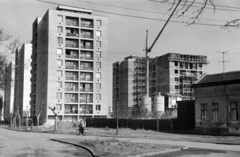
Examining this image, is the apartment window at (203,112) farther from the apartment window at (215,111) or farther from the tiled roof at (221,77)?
the tiled roof at (221,77)

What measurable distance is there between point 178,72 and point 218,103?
7715 centimetres

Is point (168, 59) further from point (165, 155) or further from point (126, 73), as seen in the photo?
point (165, 155)

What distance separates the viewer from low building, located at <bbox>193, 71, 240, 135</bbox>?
110 feet

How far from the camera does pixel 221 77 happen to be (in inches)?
1416

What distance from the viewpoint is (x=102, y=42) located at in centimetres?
8269

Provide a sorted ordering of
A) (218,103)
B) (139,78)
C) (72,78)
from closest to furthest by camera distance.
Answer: (218,103) → (72,78) → (139,78)

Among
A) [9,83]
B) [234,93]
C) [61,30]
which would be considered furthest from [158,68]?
[9,83]

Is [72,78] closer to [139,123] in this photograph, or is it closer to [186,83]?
[139,123]

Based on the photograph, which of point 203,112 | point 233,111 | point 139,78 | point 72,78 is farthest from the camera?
point 139,78

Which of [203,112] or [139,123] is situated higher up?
[203,112]

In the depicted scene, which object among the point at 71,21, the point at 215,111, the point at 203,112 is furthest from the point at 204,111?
the point at 71,21

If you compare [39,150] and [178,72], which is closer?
[39,150]

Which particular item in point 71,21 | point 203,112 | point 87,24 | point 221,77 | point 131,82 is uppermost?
point 71,21

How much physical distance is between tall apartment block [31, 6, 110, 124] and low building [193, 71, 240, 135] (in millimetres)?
42913
